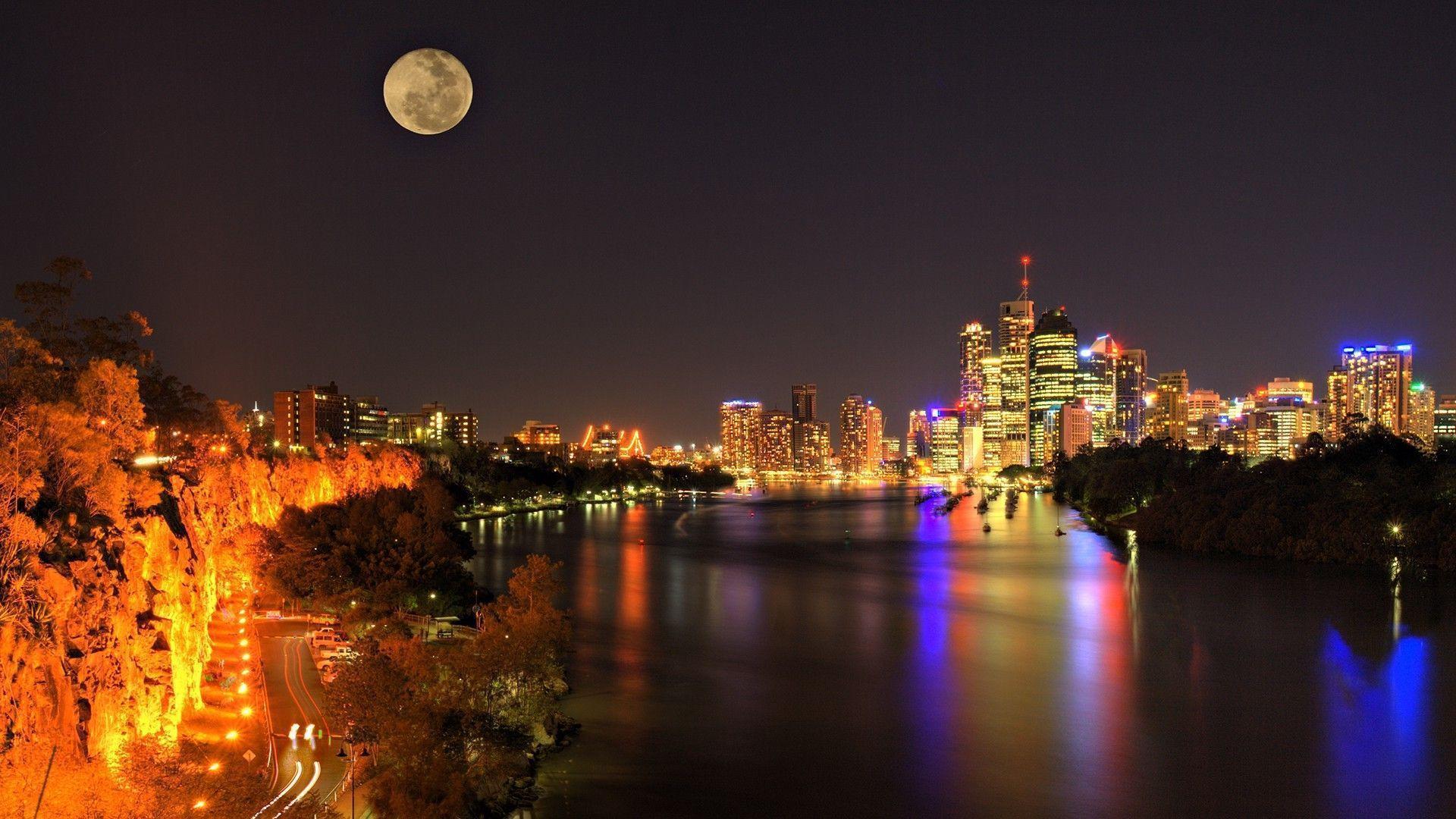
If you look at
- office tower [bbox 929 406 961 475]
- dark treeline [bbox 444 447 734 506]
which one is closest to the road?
dark treeline [bbox 444 447 734 506]

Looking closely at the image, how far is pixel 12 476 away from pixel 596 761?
22.0ft

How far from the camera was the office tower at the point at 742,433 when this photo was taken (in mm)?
169000

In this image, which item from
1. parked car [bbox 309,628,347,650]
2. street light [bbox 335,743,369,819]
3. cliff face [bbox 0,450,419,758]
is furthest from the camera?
parked car [bbox 309,628,347,650]

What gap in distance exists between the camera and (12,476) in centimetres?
975

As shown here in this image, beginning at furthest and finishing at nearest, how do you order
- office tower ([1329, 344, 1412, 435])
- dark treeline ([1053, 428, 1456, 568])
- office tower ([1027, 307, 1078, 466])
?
1. office tower ([1027, 307, 1078, 466])
2. office tower ([1329, 344, 1412, 435])
3. dark treeline ([1053, 428, 1456, 568])

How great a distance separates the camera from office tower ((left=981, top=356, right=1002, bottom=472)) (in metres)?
124

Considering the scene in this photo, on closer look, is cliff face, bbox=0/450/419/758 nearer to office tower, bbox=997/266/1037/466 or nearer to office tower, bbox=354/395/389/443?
office tower, bbox=354/395/389/443

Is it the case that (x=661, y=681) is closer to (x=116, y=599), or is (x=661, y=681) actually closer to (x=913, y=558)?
(x=116, y=599)

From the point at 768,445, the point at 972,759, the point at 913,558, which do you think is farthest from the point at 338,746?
the point at 768,445

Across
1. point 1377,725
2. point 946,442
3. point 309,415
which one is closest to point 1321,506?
point 1377,725

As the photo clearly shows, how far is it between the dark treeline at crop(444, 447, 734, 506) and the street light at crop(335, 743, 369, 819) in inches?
1493

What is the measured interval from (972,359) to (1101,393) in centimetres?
2636

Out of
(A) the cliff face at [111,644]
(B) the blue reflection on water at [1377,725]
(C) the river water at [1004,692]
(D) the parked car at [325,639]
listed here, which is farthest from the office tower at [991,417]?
(A) the cliff face at [111,644]

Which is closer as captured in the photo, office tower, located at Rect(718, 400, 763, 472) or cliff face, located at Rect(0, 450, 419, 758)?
cliff face, located at Rect(0, 450, 419, 758)
